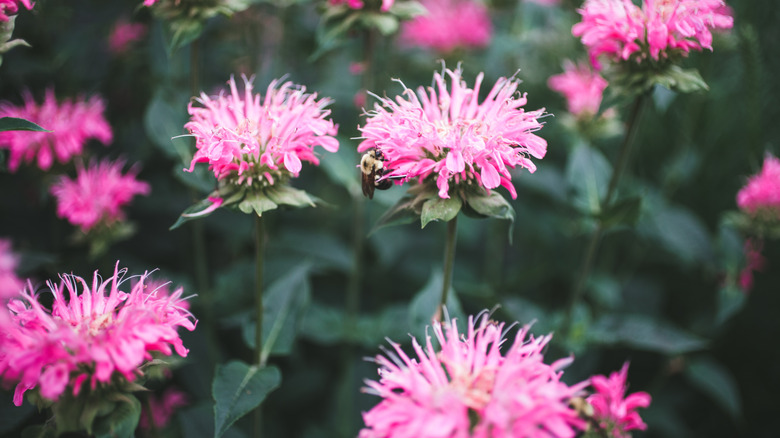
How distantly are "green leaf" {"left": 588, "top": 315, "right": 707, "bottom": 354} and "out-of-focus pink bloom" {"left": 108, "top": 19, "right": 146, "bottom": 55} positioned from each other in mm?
2171

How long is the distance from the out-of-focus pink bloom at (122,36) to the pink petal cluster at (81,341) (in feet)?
5.35

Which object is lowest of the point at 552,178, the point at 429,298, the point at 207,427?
the point at 207,427

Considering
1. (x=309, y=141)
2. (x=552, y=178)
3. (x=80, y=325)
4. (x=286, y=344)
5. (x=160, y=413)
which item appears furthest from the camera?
(x=552, y=178)

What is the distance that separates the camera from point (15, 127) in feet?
3.34

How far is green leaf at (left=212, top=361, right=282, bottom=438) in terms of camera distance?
101 centimetres

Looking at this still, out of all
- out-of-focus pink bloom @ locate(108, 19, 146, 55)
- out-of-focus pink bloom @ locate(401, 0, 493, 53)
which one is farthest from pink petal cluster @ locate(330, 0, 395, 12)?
out-of-focus pink bloom @ locate(108, 19, 146, 55)

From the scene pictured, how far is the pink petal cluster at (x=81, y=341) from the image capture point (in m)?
0.79

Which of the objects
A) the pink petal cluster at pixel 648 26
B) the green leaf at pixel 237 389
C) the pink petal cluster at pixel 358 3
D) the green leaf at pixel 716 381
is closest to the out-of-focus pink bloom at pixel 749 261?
the green leaf at pixel 716 381

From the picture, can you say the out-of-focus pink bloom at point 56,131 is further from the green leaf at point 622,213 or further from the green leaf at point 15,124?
the green leaf at point 622,213

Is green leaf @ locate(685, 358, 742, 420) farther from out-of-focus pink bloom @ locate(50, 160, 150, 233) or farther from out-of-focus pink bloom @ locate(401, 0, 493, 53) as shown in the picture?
out-of-focus pink bloom @ locate(50, 160, 150, 233)

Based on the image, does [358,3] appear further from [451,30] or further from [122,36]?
[122,36]

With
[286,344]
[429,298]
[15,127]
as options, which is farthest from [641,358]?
[15,127]

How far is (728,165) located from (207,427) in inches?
90.8

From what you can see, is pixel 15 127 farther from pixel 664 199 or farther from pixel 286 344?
pixel 664 199
